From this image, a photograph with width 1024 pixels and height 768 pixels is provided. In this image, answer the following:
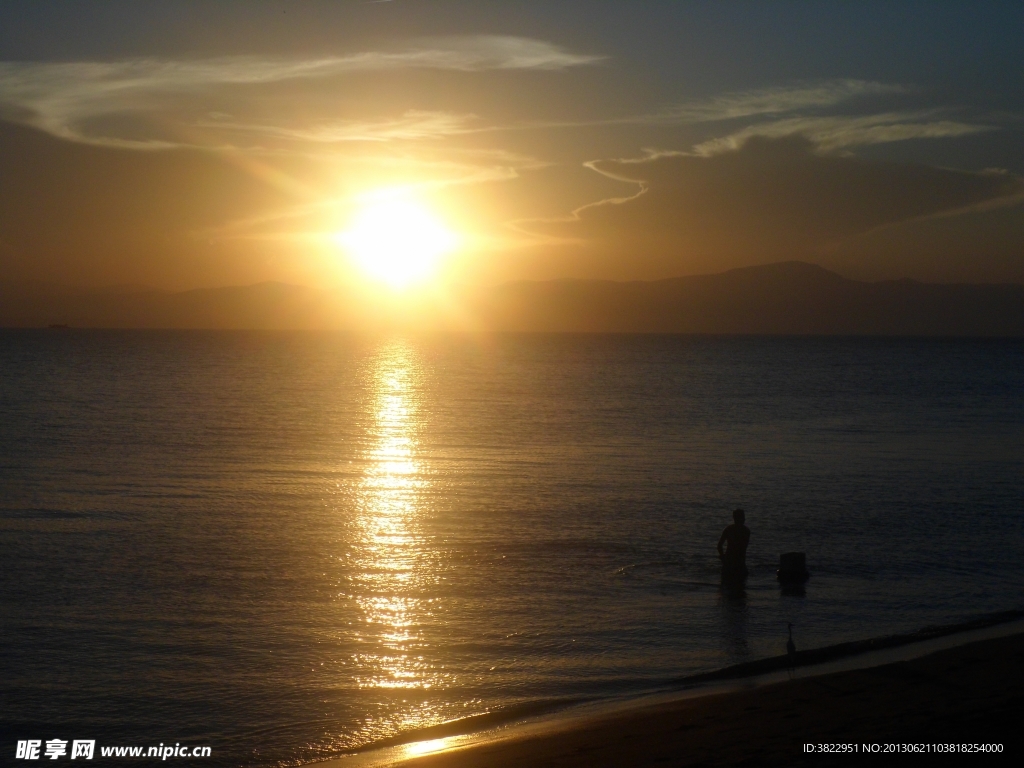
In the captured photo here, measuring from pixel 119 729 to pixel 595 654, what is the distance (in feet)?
22.2

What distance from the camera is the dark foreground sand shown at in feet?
29.9

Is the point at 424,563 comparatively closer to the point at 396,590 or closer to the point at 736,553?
the point at 396,590

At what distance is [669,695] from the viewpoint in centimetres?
1233

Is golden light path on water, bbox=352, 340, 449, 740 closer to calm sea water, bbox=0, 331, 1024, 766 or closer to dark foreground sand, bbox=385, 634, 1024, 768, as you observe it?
calm sea water, bbox=0, 331, 1024, 766

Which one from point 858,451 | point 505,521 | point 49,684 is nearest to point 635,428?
point 858,451

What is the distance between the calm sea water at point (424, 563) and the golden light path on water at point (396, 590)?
7cm

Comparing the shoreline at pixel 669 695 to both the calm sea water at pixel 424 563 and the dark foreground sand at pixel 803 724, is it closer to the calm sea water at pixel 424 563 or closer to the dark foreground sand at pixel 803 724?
the dark foreground sand at pixel 803 724

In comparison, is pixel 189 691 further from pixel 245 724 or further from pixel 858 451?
pixel 858 451

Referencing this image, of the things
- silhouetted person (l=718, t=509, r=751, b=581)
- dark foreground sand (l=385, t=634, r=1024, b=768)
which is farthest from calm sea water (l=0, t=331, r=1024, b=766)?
dark foreground sand (l=385, t=634, r=1024, b=768)

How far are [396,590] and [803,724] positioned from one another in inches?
370

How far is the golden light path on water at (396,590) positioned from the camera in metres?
12.6

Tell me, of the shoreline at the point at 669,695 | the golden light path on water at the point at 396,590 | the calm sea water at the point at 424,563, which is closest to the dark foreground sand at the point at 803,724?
the shoreline at the point at 669,695

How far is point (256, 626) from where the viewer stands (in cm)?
1536

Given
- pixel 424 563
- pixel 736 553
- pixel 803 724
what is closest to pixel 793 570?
pixel 736 553
